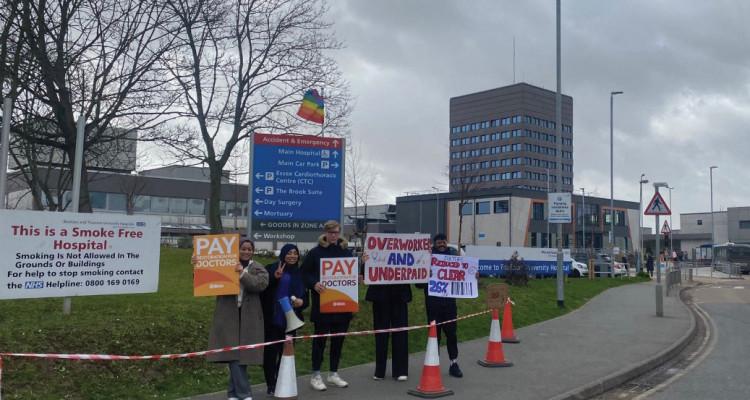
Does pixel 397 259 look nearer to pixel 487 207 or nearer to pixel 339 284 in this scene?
pixel 339 284

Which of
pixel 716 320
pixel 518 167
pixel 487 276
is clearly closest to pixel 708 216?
pixel 518 167

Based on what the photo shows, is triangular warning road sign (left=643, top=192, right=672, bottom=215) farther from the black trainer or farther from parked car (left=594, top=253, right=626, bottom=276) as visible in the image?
parked car (left=594, top=253, right=626, bottom=276)

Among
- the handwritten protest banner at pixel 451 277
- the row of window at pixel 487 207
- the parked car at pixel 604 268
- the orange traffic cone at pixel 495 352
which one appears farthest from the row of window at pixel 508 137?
the handwritten protest banner at pixel 451 277

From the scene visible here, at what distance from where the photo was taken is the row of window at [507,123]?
11269 centimetres

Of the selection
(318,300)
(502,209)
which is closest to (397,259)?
(318,300)

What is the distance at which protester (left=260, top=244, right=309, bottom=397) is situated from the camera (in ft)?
24.3

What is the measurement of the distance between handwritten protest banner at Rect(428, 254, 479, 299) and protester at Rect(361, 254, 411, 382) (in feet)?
1.55

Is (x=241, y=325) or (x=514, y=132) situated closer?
(x=241, y=325)

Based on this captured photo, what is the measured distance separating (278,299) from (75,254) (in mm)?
2956

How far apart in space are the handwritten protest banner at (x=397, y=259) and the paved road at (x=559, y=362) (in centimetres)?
138

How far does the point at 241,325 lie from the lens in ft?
22.8

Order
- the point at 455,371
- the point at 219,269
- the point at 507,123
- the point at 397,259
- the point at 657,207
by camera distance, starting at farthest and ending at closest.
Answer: the point at 507,123 → the point at 657,207 → the point at 455,371 → the point at 397,259 → the point at 219,269

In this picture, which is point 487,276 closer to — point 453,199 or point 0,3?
point 0,3

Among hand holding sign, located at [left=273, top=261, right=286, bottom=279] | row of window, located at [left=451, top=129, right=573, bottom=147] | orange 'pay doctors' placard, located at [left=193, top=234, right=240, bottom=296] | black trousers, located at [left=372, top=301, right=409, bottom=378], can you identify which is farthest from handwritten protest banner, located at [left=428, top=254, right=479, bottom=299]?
row of window, located at [left=451, top=129, right=573, bottom=147]
